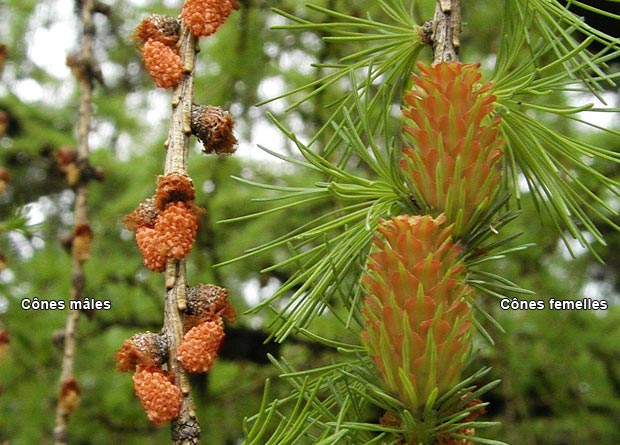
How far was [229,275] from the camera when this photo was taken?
6.05 feet

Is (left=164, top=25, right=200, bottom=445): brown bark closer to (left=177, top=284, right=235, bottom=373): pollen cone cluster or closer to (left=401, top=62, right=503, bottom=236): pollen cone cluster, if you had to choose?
(left=177, top=284, right=235, bottom=373): pollen cone cluster

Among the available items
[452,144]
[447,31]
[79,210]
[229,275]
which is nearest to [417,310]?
[452,144]

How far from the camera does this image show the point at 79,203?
1.14 metres

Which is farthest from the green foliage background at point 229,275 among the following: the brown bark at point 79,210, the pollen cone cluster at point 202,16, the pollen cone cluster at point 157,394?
the pollen cone cluster at point 157,394

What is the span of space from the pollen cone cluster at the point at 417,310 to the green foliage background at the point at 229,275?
1082 mm

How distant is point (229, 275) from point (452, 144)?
1354 millimetres

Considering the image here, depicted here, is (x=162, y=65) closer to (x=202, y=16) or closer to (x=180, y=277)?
(x=202, y=16)

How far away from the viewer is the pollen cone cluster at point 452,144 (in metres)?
0.52

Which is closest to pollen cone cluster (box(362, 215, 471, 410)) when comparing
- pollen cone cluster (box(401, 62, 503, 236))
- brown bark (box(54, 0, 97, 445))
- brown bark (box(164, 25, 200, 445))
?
pollen cone cluster (box(401, 62, 503, 236))

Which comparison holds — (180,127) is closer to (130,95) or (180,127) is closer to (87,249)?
(87,249)

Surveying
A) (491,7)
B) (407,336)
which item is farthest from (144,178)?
(407,336)

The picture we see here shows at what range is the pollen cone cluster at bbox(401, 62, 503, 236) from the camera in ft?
1.72

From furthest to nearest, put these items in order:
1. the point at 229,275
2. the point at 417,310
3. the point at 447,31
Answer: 1. the point at 229,275
2. the point at 447,31
3. the point at 417,310

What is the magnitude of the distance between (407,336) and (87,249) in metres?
0.73
